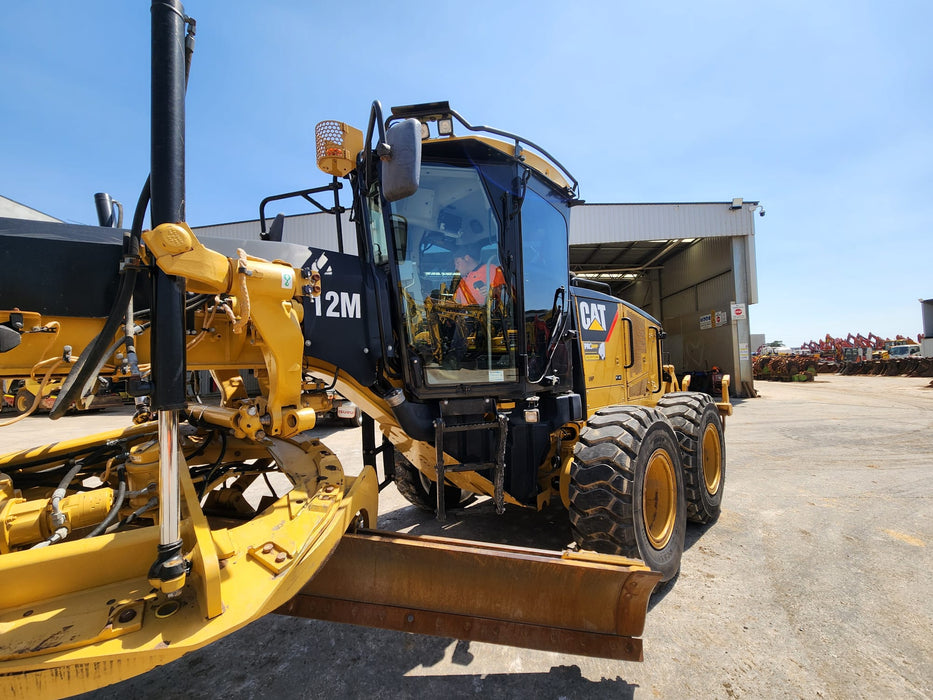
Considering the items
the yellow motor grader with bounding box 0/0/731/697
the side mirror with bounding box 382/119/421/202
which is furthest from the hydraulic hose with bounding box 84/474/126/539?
the side mirror with bounding box 382/119/421/202

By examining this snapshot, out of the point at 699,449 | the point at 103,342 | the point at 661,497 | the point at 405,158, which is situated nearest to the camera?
the point at 103,342

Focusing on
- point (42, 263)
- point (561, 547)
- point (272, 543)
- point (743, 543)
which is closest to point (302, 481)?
point (272, 543)

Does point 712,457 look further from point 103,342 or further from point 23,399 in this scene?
point 23,399

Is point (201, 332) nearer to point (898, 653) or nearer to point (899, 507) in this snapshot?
point (898, 653)

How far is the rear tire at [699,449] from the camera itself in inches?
154

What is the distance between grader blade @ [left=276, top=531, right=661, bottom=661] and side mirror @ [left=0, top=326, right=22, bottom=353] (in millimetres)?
1421

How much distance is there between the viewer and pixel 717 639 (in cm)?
251

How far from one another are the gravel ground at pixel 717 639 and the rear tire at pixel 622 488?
0.34 m

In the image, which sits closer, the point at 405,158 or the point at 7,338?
the point at 7,338

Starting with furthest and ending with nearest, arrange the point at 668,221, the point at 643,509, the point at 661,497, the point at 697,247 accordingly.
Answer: the point at 697,247 → the point at 668,221 → the point at 661,497 → the point at 643,509

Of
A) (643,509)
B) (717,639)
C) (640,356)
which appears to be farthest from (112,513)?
(640,356)

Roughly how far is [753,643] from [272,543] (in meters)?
2.47

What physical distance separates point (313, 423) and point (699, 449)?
10.6 ft

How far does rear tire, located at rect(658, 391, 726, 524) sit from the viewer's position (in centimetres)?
392
